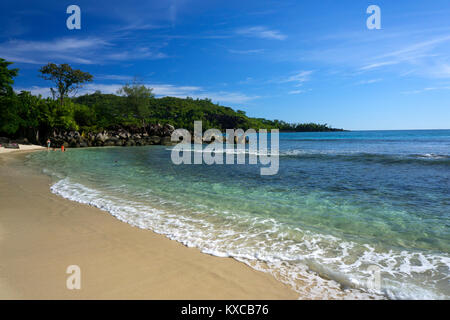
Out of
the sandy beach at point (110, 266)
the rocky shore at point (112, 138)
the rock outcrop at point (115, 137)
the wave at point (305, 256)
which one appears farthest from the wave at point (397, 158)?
the rock outcrop at point (115, 137)

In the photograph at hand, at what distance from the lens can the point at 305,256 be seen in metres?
4.50

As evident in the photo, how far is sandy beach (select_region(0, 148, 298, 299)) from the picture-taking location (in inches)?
130

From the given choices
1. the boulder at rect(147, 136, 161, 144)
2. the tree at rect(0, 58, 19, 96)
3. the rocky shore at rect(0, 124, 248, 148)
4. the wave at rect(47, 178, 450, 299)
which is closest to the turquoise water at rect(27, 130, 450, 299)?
the wave at rect(47, 178, 450, 299)

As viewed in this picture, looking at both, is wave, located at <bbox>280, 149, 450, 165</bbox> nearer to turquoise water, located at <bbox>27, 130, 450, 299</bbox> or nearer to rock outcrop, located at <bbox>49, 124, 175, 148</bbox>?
turquoise water, located at <bbox>27, 130, 450, 299</bbox>

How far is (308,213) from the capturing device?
279 inches

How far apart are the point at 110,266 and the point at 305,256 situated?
3.35 metres

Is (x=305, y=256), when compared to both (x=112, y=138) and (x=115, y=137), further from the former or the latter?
(x=115, y=137)

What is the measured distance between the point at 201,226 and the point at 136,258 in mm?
2009

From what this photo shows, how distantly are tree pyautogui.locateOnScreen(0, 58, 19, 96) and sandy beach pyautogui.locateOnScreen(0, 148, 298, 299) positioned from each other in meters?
39.4

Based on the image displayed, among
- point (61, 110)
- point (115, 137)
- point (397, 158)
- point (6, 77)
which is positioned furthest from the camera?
point (115, 137)

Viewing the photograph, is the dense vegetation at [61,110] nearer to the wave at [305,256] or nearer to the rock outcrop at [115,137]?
the rock outcrop at [115,137]

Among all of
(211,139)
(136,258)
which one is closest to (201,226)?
(136,258)

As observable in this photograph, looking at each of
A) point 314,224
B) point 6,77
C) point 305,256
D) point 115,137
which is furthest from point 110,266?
point 115,137
